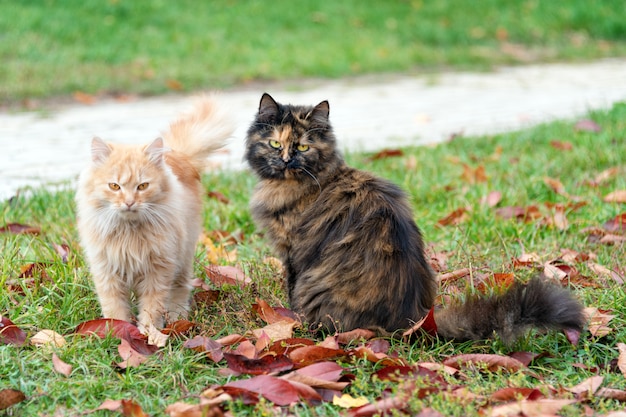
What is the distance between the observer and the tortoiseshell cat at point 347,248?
3289mm

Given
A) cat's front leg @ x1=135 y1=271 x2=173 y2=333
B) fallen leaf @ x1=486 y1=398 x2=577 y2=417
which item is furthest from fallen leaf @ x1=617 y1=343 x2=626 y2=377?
cat's front leg @ x1=135 y1=271 x2=173 y2=333

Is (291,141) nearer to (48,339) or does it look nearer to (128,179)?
(128,179)

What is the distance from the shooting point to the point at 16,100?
878 cm

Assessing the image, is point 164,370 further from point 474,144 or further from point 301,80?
point 301,80

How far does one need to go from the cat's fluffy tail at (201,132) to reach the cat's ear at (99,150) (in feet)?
2.33

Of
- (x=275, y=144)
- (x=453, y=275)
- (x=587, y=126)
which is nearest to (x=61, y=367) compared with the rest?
(x=275, y=144)

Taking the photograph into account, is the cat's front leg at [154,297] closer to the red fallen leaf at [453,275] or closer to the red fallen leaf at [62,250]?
the red fallen leaf at [62,250]

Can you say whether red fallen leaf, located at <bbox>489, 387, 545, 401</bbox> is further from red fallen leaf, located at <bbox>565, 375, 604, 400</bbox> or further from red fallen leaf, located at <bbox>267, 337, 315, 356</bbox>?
red fallen leaf, located at <bbox>267, 337, 315, 356</bbox>

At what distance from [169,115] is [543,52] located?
25.4 ft

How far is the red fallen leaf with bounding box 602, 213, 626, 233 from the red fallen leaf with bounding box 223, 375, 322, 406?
8.75ft

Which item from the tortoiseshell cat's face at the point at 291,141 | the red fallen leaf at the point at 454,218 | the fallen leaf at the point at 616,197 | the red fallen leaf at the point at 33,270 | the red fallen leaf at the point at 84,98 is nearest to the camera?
the tortoiseshell cat's face at the point at 291,141

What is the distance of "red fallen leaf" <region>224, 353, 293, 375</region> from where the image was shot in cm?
309

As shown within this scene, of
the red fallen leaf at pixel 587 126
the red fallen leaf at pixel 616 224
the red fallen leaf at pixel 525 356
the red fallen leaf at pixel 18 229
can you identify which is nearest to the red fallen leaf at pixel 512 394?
the red fallen leaf at pixel 525 356

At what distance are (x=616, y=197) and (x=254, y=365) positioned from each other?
130 inches
